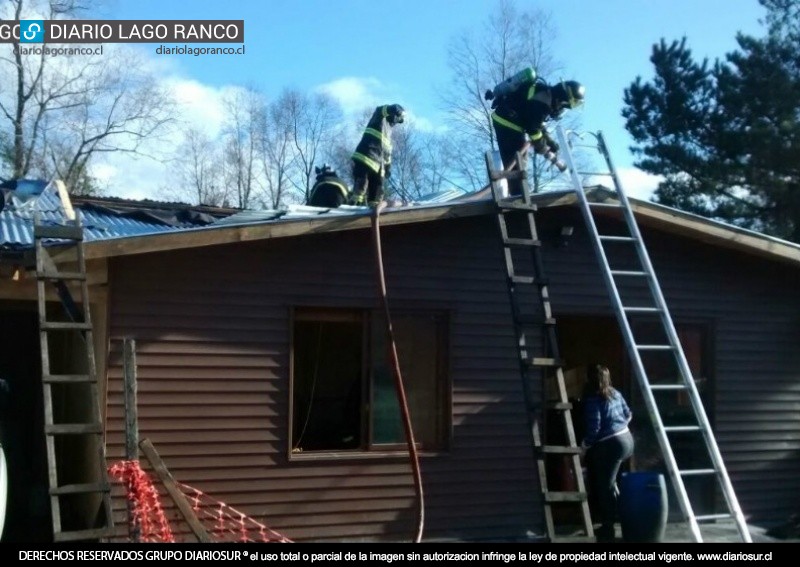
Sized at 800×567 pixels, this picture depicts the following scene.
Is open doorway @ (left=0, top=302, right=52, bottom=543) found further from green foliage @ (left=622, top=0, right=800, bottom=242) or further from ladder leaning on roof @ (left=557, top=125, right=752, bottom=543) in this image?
green foliage @ (left=622, top=0, right=800, bottom=242)

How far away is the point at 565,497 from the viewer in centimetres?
745

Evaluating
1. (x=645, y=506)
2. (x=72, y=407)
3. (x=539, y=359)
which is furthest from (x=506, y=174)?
(x=72, y=407)

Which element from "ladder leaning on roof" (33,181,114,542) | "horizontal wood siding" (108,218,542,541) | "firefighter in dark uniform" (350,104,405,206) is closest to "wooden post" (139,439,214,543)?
"ladder leaning on roof" (33,181,114,542)

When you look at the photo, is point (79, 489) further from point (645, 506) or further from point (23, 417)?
point (23, 417)

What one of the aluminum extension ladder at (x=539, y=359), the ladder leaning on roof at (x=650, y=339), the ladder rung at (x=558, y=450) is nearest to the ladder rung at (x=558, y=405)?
the aluminum extension ladder at (x=539, y=359)

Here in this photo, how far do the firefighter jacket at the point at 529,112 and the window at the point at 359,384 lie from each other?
2.08 m

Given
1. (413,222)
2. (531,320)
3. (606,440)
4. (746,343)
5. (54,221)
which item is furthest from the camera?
(746,343)

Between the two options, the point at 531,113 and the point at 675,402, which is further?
the point at 675,402

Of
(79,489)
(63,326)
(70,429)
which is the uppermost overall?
(63,326)

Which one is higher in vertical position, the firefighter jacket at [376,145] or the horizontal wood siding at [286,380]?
the firefighter jacket at [376,145]

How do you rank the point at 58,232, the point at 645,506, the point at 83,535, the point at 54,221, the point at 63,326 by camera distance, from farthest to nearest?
the point at 54,221, the point at 645,506, the point at 58,232, the point at 63,326, the point at 83,535

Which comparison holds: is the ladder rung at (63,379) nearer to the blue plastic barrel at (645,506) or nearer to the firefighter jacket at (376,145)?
the blue plastic barrel at (645,506)

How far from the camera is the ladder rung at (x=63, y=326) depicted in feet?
22.9

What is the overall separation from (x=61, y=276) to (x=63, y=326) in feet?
1.22
